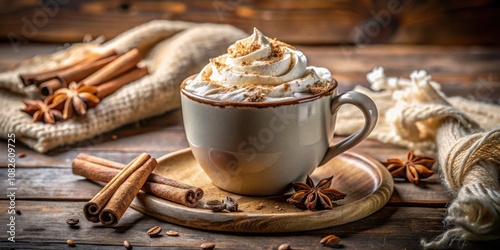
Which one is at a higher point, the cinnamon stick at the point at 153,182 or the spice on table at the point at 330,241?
the spice on table at the point at 330,241

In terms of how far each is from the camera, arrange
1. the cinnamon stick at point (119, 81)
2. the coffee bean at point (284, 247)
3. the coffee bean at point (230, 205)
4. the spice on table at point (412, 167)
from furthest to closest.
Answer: the cinnamon stick at point (119, 81) < the spice on table at point (412, 167) < the coffee bean at point (230, 205) < the coffee bean at point (284, 247)

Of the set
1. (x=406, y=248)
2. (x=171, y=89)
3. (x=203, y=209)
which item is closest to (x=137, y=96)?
(x=171, y=89)

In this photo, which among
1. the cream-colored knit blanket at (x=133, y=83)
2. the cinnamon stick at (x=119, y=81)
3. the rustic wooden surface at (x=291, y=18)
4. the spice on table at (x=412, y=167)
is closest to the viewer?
the spice on table at (x=412, y=167)

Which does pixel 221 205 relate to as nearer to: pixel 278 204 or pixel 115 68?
pixel 278 204

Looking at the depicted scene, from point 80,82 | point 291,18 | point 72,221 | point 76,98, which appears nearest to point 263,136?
point 72,221

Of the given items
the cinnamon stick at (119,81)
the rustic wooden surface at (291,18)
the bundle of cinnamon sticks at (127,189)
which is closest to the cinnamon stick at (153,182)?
the bundle of cinnamon sticks at (127,189)

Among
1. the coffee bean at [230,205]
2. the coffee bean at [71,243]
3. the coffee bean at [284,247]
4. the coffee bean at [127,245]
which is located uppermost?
the coffee bean at [284,247]

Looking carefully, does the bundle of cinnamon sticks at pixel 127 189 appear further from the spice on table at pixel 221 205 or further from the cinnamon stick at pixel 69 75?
the cinnamon stick at pixel 69 75
